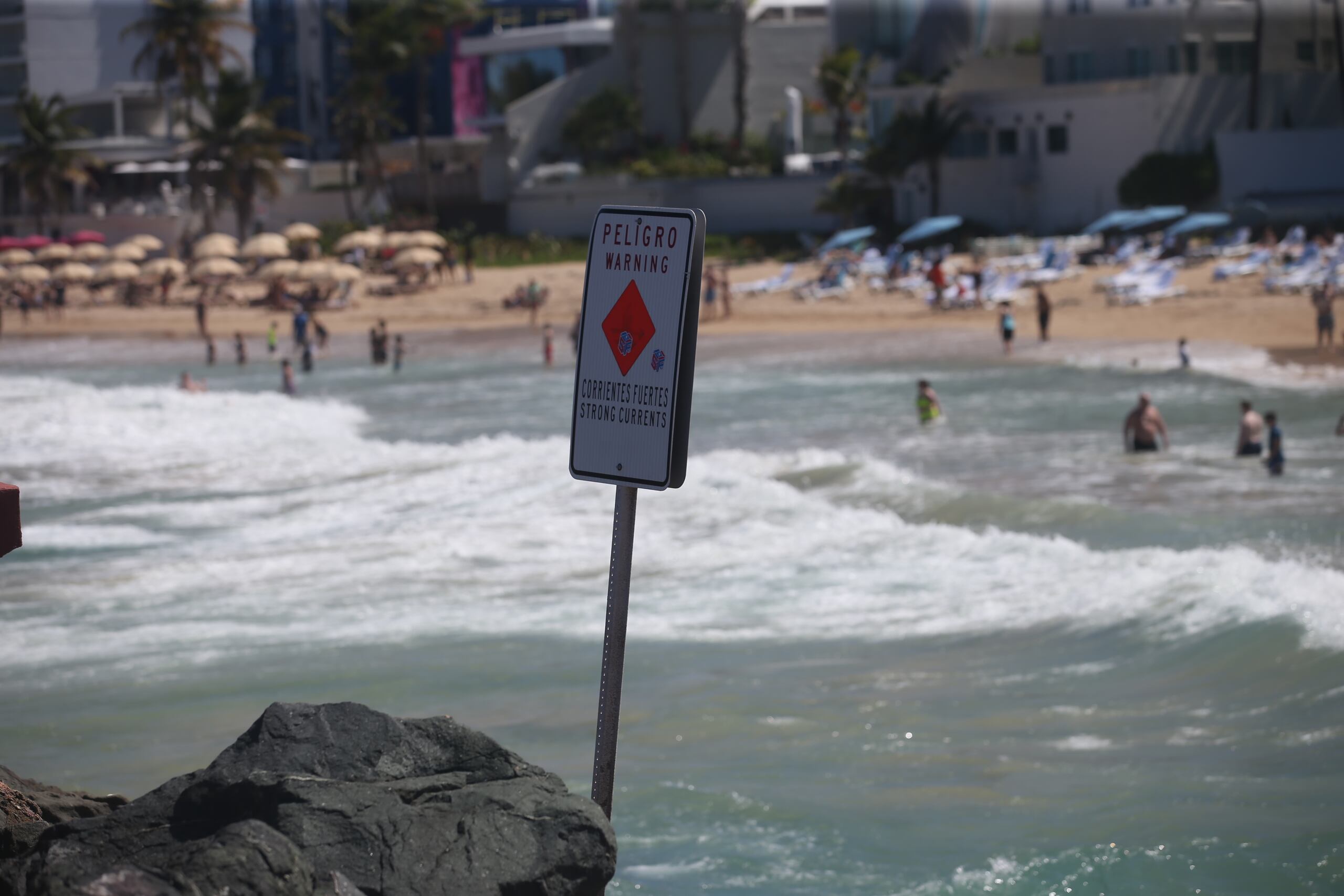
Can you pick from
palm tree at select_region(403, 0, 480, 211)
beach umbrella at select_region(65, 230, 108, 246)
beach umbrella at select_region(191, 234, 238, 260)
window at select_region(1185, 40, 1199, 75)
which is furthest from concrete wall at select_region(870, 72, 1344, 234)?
beach umbrella at select_region(65, 230, 108, 246)

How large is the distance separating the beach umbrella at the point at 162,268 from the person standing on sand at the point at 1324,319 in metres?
37.8

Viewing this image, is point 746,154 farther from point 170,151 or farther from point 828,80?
point 170,151

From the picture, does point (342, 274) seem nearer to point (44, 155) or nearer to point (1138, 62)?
point (44, 155)

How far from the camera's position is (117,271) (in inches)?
2094

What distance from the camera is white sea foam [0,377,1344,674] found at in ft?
42.5

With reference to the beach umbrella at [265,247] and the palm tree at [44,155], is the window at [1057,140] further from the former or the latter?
the palm tree at [44,155]

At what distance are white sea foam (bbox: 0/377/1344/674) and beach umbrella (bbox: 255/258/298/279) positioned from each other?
2761cm

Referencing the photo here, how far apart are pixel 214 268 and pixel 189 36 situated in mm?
15935

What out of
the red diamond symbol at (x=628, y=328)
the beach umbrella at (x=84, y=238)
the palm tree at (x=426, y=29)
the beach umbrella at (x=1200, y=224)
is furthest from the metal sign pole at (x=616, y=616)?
the beach umbrella at (x=84, y=238)

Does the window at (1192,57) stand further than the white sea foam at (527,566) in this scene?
Yes

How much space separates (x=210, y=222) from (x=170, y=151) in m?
10.5

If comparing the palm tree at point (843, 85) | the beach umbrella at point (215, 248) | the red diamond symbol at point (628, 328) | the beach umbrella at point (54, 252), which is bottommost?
the beach umbrella at point (54, 252)

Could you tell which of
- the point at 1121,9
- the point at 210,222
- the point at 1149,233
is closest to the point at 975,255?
the point at 1149,233

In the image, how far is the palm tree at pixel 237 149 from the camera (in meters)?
57.1
